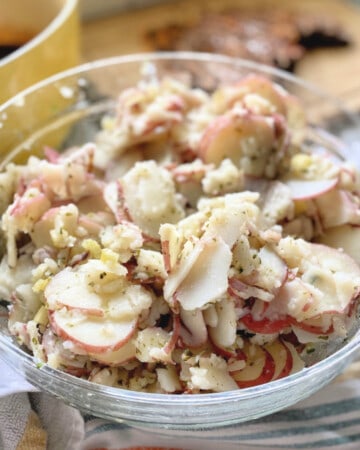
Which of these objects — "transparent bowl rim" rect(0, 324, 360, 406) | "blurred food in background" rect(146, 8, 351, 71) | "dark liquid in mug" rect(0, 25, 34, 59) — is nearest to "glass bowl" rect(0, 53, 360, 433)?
"transparent bowl rim" rect(0, 324, 360, 406)

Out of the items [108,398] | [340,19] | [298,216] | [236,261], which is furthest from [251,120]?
[340,19]

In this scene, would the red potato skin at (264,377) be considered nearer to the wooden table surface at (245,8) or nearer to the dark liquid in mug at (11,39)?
the dark liquid in mug at (11,39)

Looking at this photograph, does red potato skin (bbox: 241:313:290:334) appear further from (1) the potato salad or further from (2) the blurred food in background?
(2) the blurred food in background

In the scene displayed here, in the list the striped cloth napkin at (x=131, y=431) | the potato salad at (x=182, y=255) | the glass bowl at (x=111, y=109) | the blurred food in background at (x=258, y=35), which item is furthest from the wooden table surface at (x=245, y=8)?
the striped cloth napkin at (x=131, y=431)

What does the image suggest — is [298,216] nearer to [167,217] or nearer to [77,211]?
[167,217]

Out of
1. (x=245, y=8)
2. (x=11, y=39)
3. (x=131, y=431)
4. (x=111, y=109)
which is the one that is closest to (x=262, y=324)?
(x=131, y=431)
